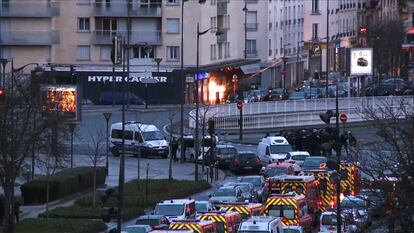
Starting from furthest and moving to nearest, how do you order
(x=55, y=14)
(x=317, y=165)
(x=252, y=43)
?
(x=252, y=43), (x=55, y=14), (x=317, y=165)

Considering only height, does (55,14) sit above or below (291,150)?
above

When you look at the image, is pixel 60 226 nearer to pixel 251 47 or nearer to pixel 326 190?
pixel 326 190

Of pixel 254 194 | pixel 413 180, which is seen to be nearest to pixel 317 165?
pixel 254 194

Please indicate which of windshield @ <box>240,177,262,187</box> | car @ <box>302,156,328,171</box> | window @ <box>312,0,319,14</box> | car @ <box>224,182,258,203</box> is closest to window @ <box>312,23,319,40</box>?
window @ <box>312,0,319,14</box>

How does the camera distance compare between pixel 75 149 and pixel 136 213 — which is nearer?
pixel 136 213

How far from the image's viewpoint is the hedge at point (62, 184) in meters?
54.0

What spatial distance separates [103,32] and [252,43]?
2218 centimetres

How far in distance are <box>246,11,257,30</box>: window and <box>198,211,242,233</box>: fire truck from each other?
3203 inches

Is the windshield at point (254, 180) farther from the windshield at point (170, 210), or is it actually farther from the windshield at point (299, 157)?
the windshield at point (170, 210)

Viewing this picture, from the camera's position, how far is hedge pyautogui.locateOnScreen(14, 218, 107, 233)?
44.7 meters

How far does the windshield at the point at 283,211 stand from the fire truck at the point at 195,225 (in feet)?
17.0

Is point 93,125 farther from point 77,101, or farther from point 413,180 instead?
point 413,180

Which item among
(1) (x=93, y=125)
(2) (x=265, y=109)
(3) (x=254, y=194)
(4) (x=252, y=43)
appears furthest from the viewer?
(4) (x=252, y=43)

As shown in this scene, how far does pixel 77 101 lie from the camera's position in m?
76.5
